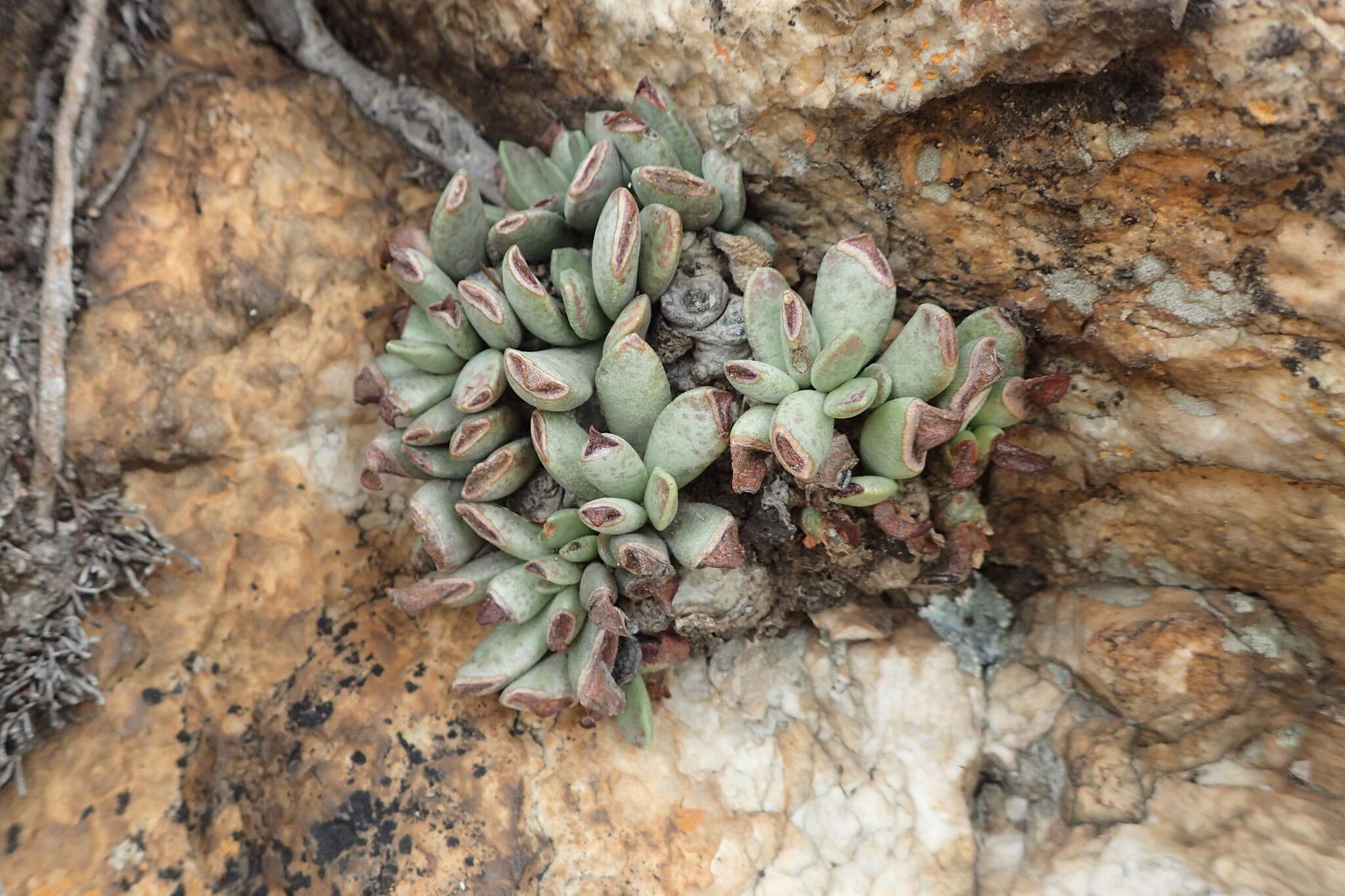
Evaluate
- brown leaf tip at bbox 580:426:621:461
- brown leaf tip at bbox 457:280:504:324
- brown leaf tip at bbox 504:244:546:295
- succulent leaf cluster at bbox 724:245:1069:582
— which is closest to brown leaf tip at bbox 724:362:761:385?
succulent leaf cluster at bbox 724:245:1069:582

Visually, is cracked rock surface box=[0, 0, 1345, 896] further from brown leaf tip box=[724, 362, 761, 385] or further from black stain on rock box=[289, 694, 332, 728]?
brown leaf tip box=[724, 362, 761, 385]

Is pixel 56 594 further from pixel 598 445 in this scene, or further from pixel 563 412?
pixel 598 445

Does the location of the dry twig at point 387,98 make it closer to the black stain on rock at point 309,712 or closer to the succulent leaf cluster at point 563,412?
the succulent leaf cluster at point 563,412

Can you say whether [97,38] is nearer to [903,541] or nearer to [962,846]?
[903,541]

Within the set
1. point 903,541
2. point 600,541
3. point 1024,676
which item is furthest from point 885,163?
point 1024,676

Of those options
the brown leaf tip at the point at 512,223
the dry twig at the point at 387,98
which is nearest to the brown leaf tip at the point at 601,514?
the brown leaf tip at the point at 512,223

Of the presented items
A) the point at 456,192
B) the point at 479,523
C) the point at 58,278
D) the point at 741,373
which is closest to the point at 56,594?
the point at 58,278
